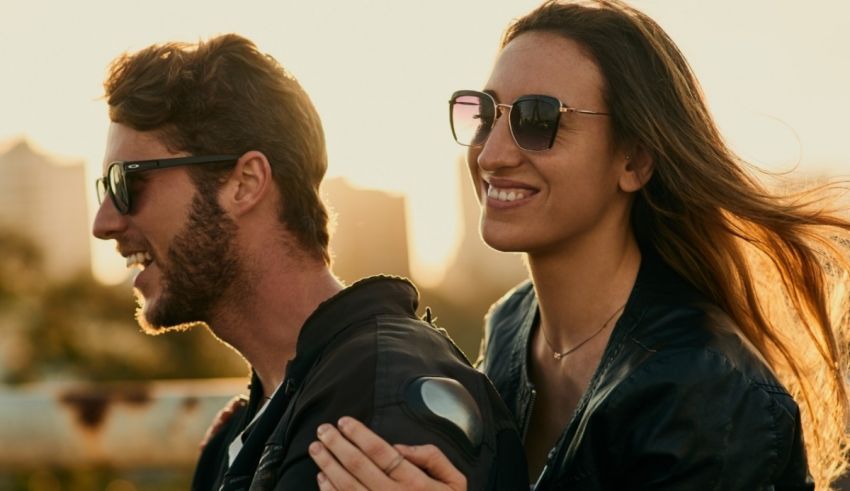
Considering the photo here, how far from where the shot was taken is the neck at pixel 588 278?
4.29 metres

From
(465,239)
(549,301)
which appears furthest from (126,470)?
(465,239)

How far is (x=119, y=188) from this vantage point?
3812mm

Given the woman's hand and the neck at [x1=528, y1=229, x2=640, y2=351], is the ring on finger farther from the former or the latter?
the neck at [x1=528, y1=229, x2=640, y2=351]

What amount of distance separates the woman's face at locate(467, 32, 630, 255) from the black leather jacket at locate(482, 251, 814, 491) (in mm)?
357

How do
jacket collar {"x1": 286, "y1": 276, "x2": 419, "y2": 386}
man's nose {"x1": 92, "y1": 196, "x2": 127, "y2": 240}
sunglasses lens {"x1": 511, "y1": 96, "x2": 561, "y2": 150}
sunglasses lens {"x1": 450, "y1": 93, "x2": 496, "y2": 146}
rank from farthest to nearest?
1. sunglasses lens {"x1": 450, "y1": 93, "x2": 496, "y2": 146}
2. sunglasses lens {"x1": 511, "y1": 96, "x2": 561, "y2": 150}
3. man's nose {"x1": 92, "y1": 196, "x2": 127, "y2": 240}
4. jacket collar {"x1": 286, "y1": 276, "x2": 419, "y2": 386}

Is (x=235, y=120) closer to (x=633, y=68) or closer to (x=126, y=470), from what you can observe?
(x=633, y=68)

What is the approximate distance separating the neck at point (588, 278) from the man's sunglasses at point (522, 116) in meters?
0.34

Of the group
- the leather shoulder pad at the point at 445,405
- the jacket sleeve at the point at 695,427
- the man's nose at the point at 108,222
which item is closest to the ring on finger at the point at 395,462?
the leather shoulder pad at the point at 445,405

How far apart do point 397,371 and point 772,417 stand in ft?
3.64

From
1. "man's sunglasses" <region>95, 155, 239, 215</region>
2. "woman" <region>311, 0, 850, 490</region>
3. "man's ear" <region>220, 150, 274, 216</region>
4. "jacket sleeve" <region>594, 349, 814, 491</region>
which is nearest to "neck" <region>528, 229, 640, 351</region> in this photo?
"woman" <region>311, 0, 850, 490</region>

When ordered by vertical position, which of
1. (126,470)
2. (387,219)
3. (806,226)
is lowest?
(126,470)

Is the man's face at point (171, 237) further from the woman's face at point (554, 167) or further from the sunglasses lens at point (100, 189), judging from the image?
the woman's face at point (554, 167)

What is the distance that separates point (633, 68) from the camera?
4258 mm

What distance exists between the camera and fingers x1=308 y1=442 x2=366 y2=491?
3088 mm
